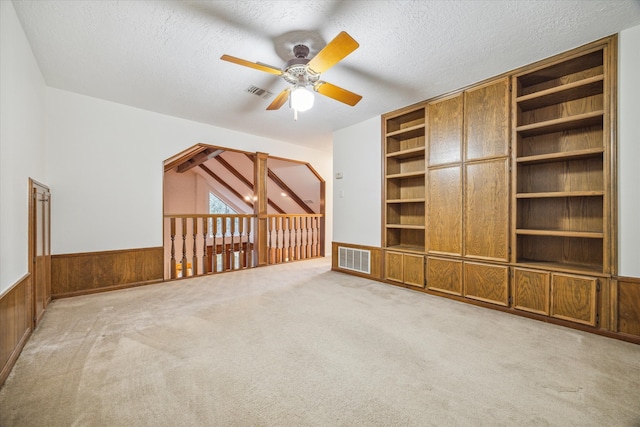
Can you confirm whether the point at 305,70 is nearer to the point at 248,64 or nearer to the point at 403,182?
the point at 248,64

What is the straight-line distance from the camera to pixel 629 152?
2.12m

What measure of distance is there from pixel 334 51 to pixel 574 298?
2780mm

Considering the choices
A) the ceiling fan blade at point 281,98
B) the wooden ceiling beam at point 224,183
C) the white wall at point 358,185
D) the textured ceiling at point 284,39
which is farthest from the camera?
the wooden ceiling beam at point 224,183

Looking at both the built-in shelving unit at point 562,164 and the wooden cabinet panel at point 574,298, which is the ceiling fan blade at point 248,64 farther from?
the wooden cabinet panel at point 574,298

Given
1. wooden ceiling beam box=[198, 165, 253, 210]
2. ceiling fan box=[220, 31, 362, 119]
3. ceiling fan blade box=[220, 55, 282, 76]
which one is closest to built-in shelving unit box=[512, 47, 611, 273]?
ceiling fan box=[220, 31, 362, 119]

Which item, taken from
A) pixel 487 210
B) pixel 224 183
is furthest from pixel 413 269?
pixel 224 183

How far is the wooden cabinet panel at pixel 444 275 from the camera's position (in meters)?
3.10

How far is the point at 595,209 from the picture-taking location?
99.3 inches

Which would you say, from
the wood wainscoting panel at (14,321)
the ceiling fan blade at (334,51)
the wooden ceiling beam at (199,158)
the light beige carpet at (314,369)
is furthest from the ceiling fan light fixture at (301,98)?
the wooden ceiling beam at (199,158)

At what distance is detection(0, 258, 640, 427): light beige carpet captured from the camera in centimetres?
135

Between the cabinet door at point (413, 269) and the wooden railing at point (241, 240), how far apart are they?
2.62 metres

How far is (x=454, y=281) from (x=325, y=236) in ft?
11.3

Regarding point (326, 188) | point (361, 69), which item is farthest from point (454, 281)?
point (326, 188)

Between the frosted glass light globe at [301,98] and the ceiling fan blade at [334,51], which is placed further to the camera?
the frosted glass light globe at [301,98]
